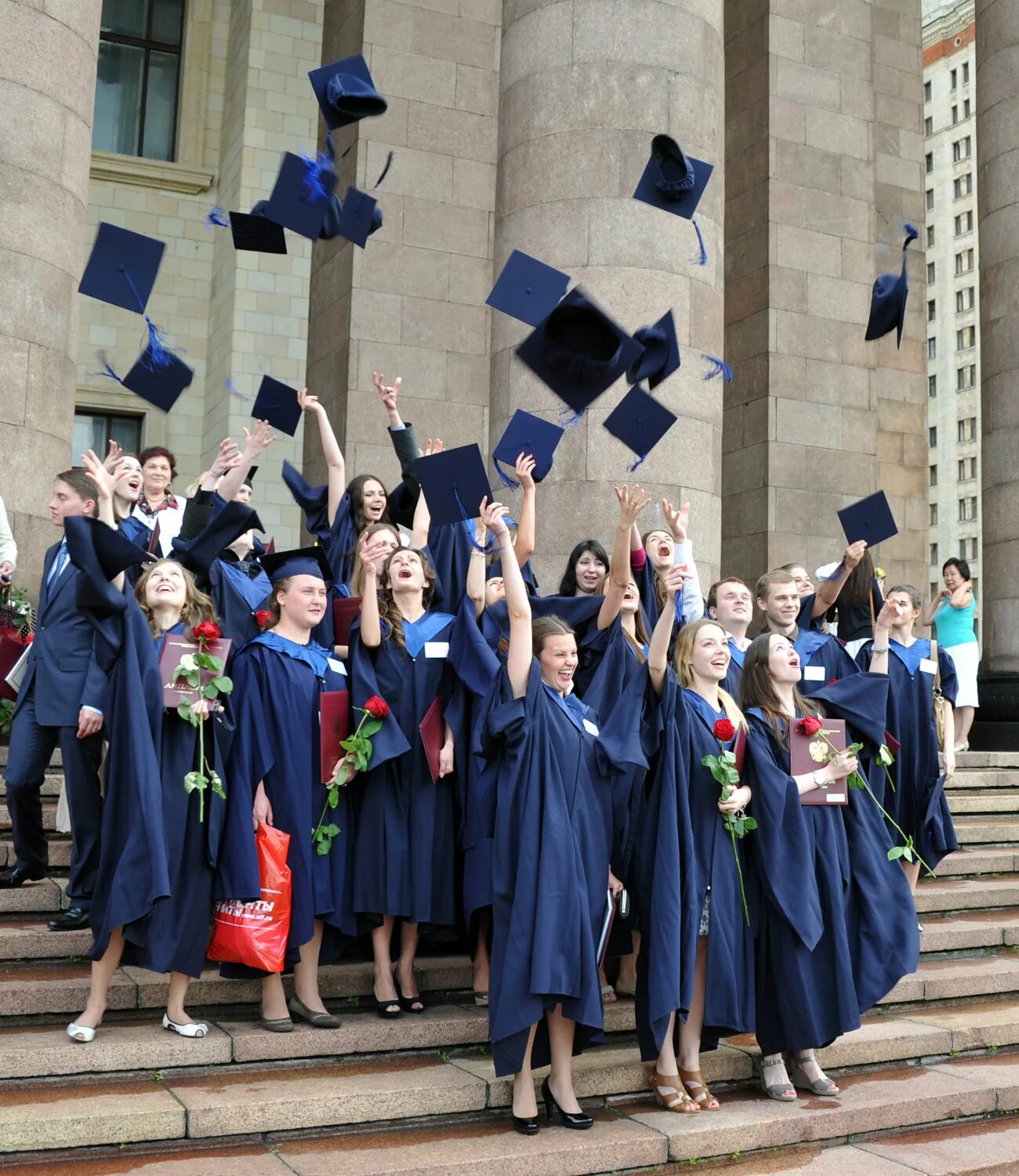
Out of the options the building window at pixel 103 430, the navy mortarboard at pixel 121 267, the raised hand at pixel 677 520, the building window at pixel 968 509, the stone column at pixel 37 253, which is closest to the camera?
the raised hand at pixel 677 520

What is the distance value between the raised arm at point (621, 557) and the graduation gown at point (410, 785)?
612mm

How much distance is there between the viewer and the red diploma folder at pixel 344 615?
6.07 m

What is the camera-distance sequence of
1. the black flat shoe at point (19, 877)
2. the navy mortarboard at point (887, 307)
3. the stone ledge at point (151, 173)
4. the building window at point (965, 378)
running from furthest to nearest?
1. the building window at point (965, 378)
2. the stone ledge at point (151, 173)
3. the navy mortarboard at point (887, 307)
4. the black flat shoe at point (19, 877)

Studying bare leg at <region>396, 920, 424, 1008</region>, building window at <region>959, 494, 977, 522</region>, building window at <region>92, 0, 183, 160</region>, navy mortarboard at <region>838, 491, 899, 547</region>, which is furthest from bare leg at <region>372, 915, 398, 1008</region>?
building window at <region>959, 494, 977, 522</region>

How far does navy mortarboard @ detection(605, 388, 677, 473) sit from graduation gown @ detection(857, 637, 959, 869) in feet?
6.08

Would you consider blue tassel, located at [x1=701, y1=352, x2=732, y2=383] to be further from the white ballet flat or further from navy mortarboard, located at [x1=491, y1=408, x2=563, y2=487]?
the white ballet flat

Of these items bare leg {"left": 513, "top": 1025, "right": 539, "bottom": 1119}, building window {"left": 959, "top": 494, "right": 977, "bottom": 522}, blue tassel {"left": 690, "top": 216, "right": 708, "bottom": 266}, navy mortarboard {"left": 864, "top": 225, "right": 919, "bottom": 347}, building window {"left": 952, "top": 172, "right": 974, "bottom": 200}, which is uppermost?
building window {"left": 952, "top": 172, "right": 974, "bottom": 200}

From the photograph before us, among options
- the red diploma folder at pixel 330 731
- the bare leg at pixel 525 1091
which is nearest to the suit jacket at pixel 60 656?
the red diploma folder at pixel 330 731

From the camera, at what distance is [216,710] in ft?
17.4

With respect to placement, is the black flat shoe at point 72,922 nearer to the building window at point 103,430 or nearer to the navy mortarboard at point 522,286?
the navy mortarboard at point 522,286

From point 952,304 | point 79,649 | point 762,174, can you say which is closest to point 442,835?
point 79,649

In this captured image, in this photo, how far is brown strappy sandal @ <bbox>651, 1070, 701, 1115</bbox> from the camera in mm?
5105

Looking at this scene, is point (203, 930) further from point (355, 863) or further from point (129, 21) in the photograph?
point (129, 21)

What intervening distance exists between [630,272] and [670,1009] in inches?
220
